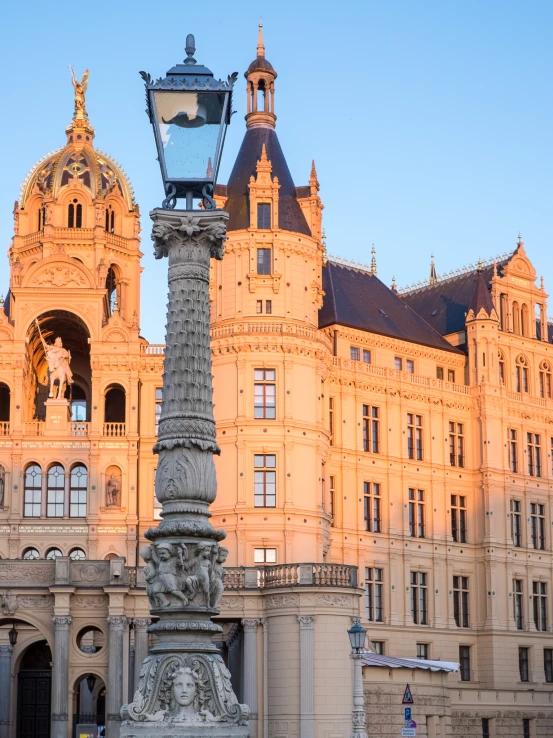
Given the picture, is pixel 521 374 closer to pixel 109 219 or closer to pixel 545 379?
pixel 545 379

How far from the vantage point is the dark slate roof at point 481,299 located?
72.6 metres

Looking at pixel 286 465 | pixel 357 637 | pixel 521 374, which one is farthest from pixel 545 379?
pixel 357 637

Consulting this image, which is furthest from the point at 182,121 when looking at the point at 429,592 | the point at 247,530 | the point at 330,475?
the point at 429,592

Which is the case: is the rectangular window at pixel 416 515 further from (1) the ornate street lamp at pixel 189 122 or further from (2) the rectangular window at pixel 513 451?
(1) the ornate street lamp at pixel 189 122

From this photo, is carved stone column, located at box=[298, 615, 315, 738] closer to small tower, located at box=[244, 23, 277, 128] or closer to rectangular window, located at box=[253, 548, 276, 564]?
rectangular window, located at box=[253, 548, 276, 564]

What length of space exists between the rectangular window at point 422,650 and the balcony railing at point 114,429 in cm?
1839

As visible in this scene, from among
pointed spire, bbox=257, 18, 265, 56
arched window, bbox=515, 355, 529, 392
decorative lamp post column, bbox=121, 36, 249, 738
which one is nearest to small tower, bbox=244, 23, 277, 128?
pointed spire, bbox=257, 18, 265, 56

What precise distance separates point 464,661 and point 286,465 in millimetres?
17154

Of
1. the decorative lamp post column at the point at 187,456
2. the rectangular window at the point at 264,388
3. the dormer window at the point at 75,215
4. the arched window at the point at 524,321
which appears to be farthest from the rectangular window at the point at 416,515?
the decorative lamp post column at the point at 187,456

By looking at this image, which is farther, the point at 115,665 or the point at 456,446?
the point at 456,446

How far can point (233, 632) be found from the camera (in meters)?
51.7

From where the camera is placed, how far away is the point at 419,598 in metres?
67.3

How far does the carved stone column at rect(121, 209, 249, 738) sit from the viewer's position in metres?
A: 17.8

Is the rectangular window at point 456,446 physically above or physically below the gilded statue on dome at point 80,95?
below
